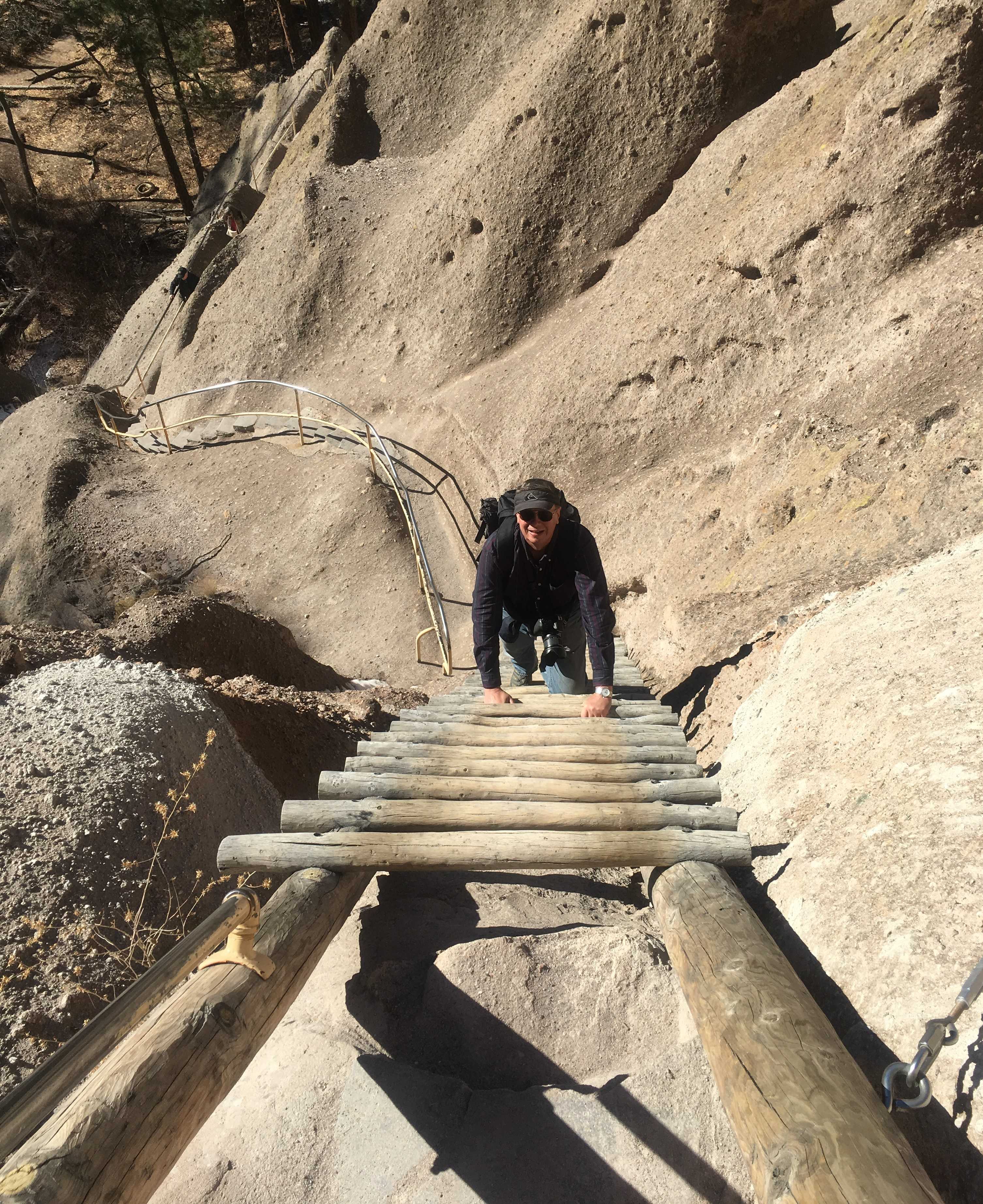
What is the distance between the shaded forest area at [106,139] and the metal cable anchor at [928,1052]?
25.0 meters

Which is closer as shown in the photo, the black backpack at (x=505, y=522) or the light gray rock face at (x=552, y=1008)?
the light gray rock face at (x=552, y=1008)

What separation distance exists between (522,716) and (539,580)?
85 cm

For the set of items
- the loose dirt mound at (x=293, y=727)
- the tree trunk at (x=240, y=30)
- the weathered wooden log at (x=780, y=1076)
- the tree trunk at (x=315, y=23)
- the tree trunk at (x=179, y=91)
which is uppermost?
the tree trunk at (x=240, y=30)

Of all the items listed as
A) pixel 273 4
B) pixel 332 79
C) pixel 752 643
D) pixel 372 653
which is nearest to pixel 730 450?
pixel 752 643

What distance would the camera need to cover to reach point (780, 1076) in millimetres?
2000

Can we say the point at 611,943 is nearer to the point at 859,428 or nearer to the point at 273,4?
the point at 859,428

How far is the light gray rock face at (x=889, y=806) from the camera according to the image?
251 cm

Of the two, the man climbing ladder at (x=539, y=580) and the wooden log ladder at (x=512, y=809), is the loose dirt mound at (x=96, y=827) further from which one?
the man climbing ladder at (x=539, y=580)

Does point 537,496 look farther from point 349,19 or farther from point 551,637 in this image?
point 349,19

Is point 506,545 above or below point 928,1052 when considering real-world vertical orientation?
above

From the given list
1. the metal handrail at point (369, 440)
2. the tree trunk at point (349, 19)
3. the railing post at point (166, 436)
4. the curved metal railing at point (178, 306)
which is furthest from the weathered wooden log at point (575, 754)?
the tree trunk at point (349, 19)

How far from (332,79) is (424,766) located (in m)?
19.7

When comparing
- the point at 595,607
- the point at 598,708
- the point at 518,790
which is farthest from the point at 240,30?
the point at 518,790

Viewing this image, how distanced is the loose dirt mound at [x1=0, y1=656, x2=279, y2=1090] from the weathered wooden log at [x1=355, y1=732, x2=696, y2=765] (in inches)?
48.3
